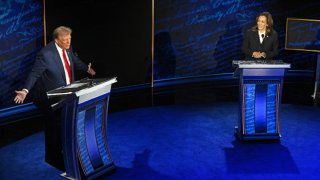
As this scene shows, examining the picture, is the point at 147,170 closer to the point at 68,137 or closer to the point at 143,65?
the point at 68,137

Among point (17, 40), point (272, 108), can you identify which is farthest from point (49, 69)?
point (272, 108)

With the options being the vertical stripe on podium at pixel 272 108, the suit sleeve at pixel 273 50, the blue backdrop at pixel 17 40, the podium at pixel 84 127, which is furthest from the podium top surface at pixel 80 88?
the suit sleeve at pixel 273 50

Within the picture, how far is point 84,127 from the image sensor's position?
3967mm

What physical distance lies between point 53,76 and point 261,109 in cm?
247

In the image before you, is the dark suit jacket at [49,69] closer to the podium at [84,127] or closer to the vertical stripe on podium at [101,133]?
the podium at [84,127]

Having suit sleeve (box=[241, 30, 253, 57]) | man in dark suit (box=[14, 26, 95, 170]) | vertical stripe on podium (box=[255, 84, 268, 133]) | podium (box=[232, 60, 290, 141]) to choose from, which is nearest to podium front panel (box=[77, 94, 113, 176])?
man in dark suit (box=[14, 26, 95, 170])

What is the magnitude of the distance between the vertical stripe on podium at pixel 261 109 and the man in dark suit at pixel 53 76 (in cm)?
219

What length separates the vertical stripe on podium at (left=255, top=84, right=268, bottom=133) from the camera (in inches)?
203

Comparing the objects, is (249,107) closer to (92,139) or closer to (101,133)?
(101,133)

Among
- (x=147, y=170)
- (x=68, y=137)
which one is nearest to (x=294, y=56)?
(x=147, y=170)

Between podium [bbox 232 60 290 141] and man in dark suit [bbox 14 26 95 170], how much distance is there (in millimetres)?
1939

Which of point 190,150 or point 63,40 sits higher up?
point 63,40

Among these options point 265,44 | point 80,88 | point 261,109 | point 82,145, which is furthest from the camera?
point 265,44

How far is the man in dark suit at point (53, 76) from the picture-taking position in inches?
163
